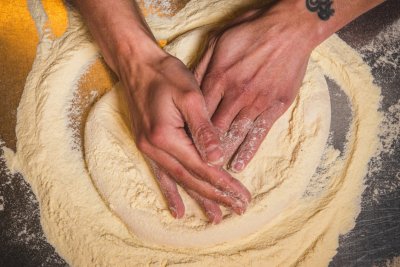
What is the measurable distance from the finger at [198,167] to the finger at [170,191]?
119 mm

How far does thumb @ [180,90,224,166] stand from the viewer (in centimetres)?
85

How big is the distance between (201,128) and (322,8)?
26.4 inches

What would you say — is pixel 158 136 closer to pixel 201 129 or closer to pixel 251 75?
pixel 201 129

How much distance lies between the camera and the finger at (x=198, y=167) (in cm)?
89

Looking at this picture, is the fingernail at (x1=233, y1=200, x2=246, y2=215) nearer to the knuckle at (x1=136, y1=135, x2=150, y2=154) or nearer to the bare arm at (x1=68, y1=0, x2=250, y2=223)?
the bare arm at (x1=68, y1=0, x2=250, y2=223)

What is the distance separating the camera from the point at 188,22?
56.8 inches

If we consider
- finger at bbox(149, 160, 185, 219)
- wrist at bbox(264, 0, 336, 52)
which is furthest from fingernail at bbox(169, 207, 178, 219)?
wrist at bbox(264, 0, 336, 52)

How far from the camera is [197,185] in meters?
0.95

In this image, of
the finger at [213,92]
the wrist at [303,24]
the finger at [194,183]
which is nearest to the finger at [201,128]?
the finger at [194,183]

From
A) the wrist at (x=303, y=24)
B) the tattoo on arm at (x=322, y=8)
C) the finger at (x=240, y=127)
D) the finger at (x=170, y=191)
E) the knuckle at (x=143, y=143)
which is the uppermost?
the tattoo on arm at (x=322, y=8)

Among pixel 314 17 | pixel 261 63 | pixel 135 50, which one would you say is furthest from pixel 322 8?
pixel 135 50

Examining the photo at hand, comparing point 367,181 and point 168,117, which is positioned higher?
point 367,181

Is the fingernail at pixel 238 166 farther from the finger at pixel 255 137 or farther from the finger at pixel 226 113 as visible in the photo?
the finger at pixel 226 113

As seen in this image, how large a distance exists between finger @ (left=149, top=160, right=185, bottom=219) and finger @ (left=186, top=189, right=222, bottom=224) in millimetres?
46
